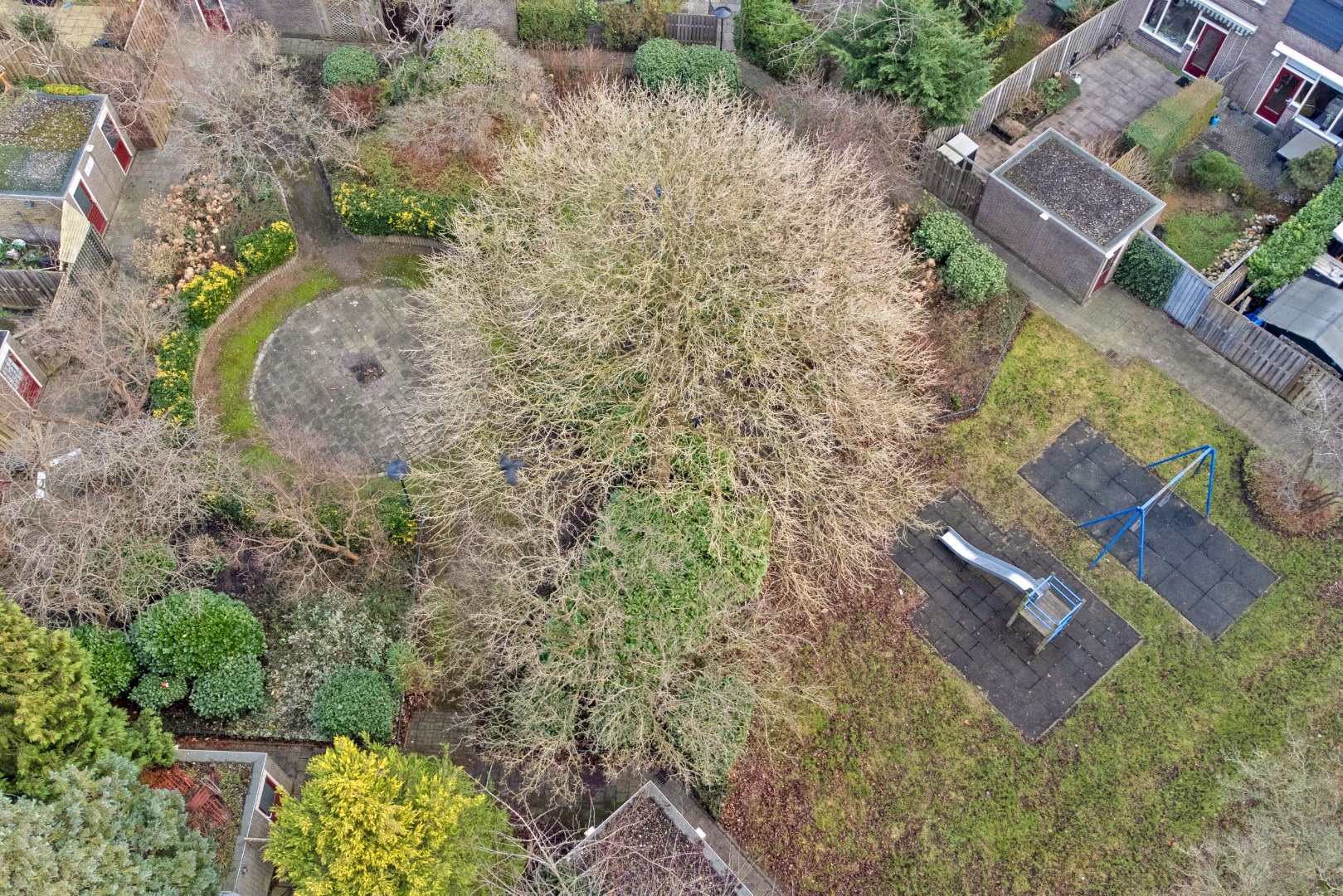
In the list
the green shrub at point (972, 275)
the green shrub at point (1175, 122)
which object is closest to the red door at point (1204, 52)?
the green shrub at point (1175, 122)

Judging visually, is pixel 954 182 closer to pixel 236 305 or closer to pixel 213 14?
pixel 236 305

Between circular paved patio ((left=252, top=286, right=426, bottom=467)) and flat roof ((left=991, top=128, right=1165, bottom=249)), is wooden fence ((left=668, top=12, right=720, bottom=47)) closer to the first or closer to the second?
flat roof ((left=991, top=128, right=1165, bottom=249))

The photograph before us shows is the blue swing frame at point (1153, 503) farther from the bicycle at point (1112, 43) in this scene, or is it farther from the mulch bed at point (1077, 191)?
the bicycle at point (1112, 43)

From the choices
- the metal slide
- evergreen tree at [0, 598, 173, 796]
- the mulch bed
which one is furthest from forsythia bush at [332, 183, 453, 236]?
the mulch bed

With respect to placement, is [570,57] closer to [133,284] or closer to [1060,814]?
[133,284]

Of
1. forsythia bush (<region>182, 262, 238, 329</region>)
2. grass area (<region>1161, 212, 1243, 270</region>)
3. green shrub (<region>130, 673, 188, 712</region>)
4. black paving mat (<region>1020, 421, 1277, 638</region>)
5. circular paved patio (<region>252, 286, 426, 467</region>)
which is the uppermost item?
grass area (<region>1161, 212, 1243, 270</region>)

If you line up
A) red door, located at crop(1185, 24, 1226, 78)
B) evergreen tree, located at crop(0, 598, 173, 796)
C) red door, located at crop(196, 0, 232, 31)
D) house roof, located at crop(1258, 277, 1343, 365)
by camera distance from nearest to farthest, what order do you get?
evergreen tree, located at crop(0, 598, 173, 796) → house roof, located at crop(1258, 277, 1343, 365) → red door, located at crop(1185, 24, 1226, 78) → red door, located at crop(196, 0, 232, 31)
